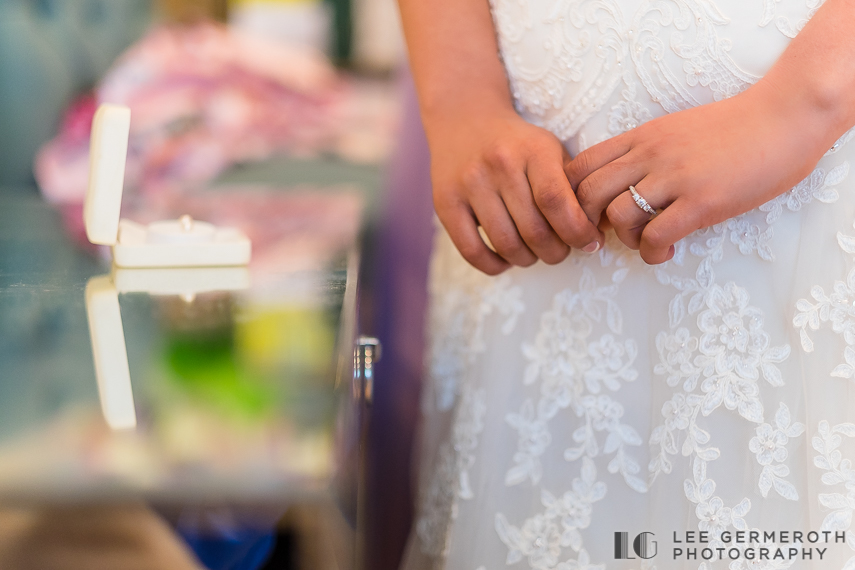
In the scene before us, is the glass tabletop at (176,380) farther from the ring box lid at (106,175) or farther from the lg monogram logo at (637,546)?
the lg monogram logo at (637,546)

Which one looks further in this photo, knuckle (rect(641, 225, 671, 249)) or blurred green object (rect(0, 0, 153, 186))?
blurred green object (rect(0, 0, 153, 186))

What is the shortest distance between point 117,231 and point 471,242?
36cm

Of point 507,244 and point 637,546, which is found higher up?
point 507,244

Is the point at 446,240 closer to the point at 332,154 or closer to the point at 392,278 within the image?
the point at 392,278

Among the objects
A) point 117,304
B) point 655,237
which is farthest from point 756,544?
point 117,304

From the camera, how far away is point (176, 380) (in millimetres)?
437

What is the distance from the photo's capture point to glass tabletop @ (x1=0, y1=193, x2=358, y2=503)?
325 mm

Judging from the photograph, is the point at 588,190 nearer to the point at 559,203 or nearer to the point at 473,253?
the point at 559,203

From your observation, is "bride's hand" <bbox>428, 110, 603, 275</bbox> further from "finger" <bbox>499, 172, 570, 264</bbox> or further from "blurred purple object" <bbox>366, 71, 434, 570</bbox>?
"blurred purple object" <bbox>366, 71, 434, 570</bbox>

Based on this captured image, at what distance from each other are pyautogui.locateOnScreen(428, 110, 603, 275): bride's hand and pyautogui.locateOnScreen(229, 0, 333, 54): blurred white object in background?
217cm

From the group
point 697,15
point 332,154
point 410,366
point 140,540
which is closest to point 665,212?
point 697,15

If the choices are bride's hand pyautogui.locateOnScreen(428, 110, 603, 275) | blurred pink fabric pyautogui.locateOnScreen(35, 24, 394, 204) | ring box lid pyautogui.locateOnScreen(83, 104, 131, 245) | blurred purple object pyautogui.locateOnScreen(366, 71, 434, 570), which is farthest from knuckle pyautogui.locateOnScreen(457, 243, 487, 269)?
blurred pink fabric pyautogui.locateOnScreen(35, 24, 394, 204)

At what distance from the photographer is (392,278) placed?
1.21 meters

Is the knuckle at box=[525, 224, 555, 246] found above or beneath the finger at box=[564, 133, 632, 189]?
beneath
